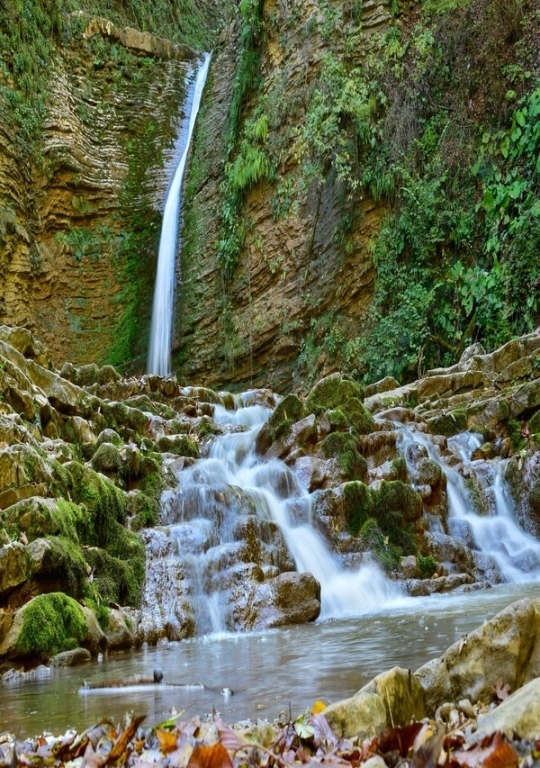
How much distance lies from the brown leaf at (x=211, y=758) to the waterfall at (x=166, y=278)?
53.2ft

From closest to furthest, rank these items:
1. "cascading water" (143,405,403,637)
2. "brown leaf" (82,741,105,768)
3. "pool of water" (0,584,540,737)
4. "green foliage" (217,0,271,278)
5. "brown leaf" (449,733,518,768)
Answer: "brown leaf" (449,733,518,768), "brown leaf" (82,741,105,768), "pool of water" (0,584,540,737), "cascading water" (143,405,403,637), "green foliage" (217,0,271,278)

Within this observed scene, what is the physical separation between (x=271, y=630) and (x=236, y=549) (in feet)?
3.65

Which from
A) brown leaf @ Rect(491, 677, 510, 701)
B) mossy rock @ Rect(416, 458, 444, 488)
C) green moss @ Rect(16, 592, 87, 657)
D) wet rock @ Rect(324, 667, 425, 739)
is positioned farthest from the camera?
mossy rock @ Rect(416, 458, 444, 488)

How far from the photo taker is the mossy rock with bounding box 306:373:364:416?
10352 millimetres

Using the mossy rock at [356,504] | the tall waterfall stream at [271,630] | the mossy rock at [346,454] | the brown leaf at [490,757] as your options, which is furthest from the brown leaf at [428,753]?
the mossy rock at [346,454]

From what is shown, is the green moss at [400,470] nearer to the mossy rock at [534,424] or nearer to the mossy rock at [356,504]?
the mossy rock at [356,504]

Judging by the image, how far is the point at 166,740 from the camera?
2074 millimetres

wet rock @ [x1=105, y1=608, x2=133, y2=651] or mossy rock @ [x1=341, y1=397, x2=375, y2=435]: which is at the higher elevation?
mossy rock @ [x1=341, y1=397, x2=375, y2=435]

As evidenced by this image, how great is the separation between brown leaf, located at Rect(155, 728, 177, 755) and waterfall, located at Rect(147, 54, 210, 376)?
51.9ft

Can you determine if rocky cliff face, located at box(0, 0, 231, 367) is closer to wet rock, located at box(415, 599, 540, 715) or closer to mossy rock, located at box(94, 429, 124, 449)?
mossy rock, located at box(94, 429, 124, 449)

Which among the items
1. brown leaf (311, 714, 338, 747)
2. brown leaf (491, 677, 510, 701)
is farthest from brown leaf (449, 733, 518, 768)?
brown leaf (491, 677, 510, 701)

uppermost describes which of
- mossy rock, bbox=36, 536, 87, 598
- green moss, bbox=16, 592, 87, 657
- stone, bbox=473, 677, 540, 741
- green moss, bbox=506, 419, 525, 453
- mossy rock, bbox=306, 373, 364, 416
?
mossy rock, bbox=306, 373, 364, 416

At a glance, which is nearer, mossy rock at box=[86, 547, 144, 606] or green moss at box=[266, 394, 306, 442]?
mossy rock at box=[86, 547, 144, 606]

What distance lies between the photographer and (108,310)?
1933 cm
